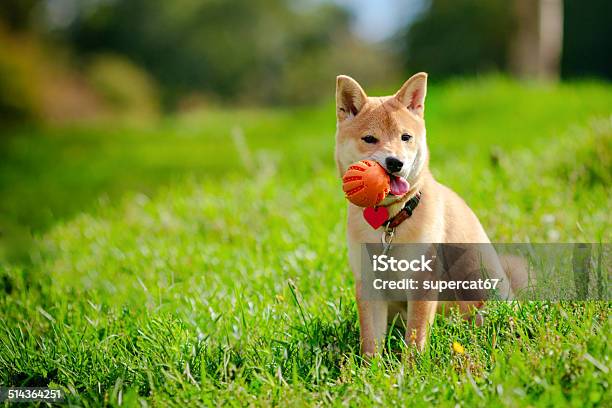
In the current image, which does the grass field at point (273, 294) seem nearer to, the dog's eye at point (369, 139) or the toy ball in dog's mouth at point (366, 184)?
the toy ball in dog's mouth at point (366, 184)

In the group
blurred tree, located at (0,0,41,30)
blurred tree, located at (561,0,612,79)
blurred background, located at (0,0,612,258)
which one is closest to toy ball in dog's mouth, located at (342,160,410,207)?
blurred background, located at (0,0,612,258)

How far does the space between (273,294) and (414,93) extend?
1.16 meters

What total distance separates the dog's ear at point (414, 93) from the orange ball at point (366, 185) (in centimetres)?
46

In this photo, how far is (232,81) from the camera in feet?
80.2

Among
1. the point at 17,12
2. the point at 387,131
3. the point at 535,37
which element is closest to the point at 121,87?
the point at 17,12

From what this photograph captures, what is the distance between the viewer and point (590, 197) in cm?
432

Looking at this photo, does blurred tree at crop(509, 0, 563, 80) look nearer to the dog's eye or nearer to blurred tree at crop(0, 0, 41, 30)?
the dog's eye

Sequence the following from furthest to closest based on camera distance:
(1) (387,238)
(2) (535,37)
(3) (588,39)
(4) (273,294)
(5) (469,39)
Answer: (5) (469,39), (3) (588,39), (2) (535,37), (4) (273,294), (1) (387,238)

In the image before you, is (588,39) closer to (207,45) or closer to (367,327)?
(207,45)

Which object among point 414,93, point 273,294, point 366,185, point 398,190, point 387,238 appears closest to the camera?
point 366,185

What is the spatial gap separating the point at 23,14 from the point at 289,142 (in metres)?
13.6

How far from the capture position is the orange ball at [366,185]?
7.86ft

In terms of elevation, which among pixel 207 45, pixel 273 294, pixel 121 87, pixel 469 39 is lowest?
pixel 273 294

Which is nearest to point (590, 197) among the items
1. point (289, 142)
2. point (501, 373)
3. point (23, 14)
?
point (501, 373)
